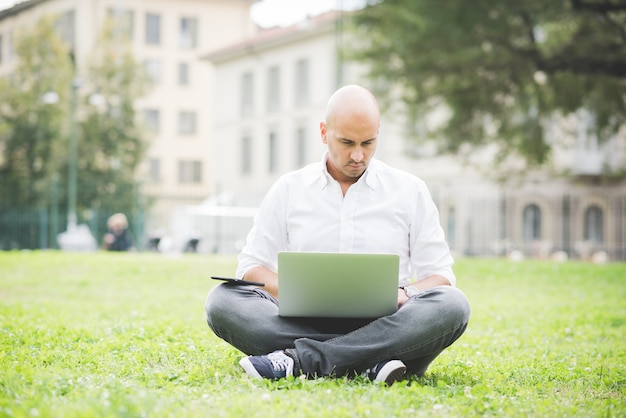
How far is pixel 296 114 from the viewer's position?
48.2 metres

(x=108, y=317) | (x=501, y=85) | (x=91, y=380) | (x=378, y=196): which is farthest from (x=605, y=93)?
(x=91, y=380)

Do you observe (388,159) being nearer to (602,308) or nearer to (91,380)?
(602,308)

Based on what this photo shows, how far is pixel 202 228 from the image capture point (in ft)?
105

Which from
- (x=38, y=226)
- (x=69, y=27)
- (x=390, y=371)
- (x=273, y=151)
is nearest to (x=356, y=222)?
(x=390, y=371)

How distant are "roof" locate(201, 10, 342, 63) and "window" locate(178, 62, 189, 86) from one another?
8.20m

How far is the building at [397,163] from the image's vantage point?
1339 inches

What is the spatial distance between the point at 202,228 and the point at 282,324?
26907 mm

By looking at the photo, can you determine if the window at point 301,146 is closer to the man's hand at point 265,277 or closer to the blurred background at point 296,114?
the blurred background at point 296,114

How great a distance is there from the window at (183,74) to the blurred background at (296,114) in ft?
0.28

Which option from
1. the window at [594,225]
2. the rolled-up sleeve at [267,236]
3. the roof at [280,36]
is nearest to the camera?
the rolled-up sleeve at [267,236]

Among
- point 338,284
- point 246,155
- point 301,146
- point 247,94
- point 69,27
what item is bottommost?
point 338,284

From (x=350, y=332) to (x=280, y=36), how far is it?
4382 centimetres

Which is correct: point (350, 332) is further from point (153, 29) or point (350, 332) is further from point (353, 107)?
point (153, 29)

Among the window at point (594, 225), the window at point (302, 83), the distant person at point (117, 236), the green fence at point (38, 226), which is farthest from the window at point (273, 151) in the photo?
the distant person at point (117, 236)
